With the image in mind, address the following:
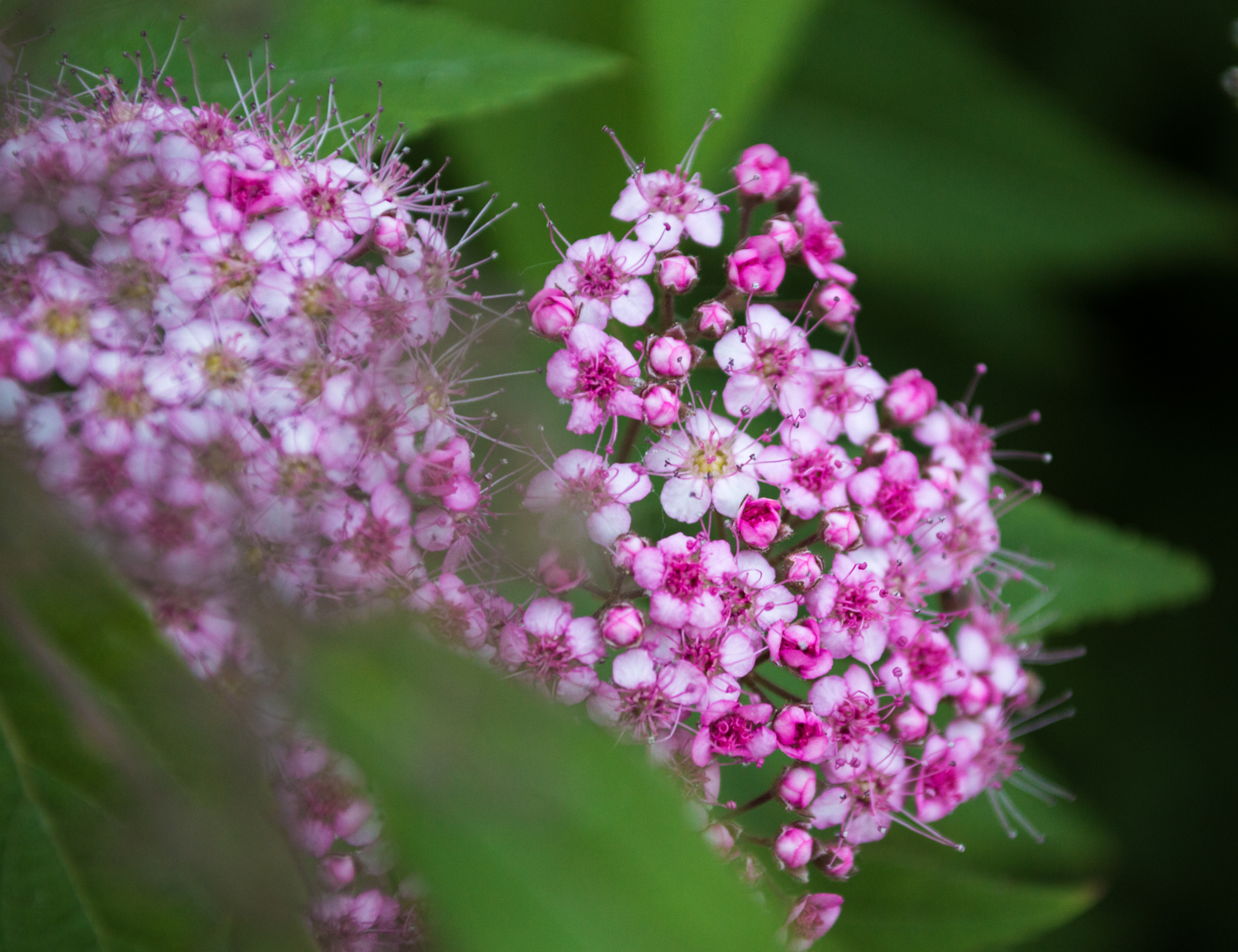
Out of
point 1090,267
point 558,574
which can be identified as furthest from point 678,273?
point 1090,267

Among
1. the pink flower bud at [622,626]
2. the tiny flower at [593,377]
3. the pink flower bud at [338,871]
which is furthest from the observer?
the tiny flower at [593,377]

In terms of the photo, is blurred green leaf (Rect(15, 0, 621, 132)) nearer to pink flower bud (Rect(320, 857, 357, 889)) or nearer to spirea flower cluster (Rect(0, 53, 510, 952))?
spirea flower cluster (Rect(0, 53, 510, 952))

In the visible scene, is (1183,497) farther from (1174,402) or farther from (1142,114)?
(1142,114)

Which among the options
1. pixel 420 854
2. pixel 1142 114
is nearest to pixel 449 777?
pixel 420 854

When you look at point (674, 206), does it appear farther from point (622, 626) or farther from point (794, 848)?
point (794, 848)

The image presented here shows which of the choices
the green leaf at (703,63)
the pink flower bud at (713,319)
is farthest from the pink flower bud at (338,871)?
the green leaf at (703,63)

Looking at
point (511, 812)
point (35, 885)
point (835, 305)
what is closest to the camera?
point (511, 812)

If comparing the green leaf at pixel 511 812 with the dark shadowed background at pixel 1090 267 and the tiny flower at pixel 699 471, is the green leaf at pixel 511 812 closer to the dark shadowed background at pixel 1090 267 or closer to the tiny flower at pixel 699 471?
the tiny flower at pixel 699 471

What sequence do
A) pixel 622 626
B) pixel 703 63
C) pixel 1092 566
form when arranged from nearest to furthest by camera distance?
pixel 622 626 < pixel 1092 566 < pixel 703 63
